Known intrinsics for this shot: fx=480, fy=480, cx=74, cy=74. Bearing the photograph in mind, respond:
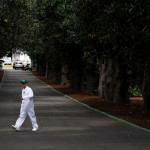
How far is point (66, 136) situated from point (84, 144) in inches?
63.2

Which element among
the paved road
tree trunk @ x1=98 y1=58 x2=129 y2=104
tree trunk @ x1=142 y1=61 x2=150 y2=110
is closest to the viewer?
the paved road

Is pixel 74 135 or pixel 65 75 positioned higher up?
pixel 65 75

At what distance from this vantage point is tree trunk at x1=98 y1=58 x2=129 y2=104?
94.9 ft

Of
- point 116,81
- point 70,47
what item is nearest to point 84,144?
point 116,81

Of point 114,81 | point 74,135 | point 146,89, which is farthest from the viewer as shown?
point 114,81

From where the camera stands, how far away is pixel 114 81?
29.7 meters

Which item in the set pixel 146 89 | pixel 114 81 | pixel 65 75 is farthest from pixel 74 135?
pixel 65 75

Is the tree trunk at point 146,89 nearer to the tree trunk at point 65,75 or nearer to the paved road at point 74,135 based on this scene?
the paved road at point 74,135

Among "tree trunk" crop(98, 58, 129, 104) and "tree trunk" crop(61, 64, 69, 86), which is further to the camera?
"tree trunk" crop(61, 64, 69, 86)

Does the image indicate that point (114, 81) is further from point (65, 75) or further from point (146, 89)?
point (65, 75)

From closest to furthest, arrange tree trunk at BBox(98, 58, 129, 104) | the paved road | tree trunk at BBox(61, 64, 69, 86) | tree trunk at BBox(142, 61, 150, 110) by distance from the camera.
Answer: the paved road < tree trunk at BBox(142, 61, 150, 110) < tree trunk at BBox(98, 58, 129, 104) < tree trunk at BBox(61, 64, 69, 86)

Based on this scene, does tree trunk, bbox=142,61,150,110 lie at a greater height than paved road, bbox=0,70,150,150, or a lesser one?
greater

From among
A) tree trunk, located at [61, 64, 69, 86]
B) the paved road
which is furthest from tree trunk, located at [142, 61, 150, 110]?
tree trunk, located at [61, 64, 69, 86]

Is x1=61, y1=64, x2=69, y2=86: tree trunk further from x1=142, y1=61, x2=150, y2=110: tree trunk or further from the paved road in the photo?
the paved road
